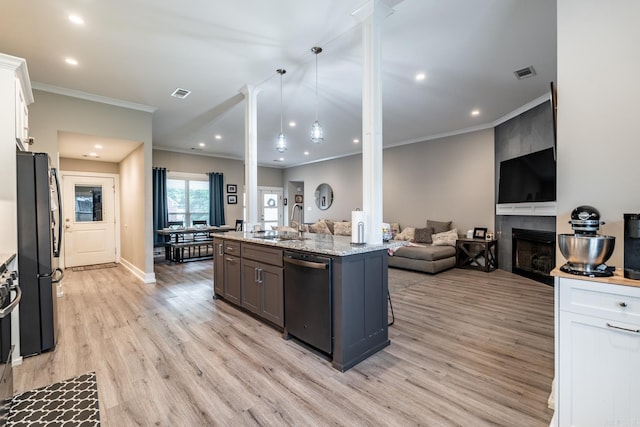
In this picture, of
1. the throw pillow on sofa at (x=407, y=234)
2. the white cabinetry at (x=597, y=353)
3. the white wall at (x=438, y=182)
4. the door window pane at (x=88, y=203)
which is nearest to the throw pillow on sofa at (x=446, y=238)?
the white wall at (x=438, y=182)

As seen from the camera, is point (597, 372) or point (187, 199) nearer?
point (597, 372)

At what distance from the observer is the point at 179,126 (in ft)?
20.4

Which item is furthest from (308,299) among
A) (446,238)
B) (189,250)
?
(189,250)

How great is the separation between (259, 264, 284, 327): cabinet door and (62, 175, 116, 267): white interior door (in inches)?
234

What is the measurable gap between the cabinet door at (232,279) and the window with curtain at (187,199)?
5.77 metres

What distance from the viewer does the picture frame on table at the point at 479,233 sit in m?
6.05

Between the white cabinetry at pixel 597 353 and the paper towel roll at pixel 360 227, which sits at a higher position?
the paper towel roll at pixel 360 227

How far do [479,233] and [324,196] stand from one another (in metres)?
5.28

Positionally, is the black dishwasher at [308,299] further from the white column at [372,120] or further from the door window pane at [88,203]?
the door window pane at [88,203]

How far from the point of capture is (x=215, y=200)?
30.0ft

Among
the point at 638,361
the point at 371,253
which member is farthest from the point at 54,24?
the point at 638,361

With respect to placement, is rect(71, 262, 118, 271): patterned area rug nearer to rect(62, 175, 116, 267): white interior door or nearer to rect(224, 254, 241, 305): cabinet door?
rect(62, 175, 116, 267): white interior door

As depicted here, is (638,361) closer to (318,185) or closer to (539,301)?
(539,301)

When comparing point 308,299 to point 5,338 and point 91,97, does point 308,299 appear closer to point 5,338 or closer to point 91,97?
point 5,338
